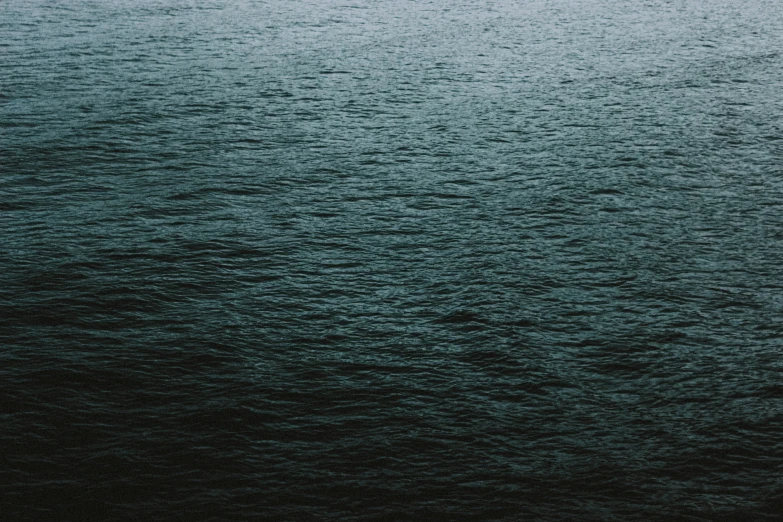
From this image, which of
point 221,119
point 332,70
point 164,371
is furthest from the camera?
point 332,70

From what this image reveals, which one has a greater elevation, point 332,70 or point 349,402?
point 332,70

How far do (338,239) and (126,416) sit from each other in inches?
718

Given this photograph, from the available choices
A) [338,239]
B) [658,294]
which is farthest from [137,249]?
[658,294]

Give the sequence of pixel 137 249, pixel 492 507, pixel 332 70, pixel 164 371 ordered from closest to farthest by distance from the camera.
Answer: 1. pixel 492 507
2. pixel 164 371
3. pixel 137 249
4. pixel 332 70

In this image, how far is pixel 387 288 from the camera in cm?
4488

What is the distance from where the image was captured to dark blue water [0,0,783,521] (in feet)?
105

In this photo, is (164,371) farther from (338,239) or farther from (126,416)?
(338,239)

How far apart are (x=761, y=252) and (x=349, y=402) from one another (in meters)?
25.9

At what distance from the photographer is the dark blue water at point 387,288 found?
1265 inches

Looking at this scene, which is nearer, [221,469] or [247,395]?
[221,469]

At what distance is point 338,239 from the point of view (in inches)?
1971

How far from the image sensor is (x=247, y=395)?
36375 mm

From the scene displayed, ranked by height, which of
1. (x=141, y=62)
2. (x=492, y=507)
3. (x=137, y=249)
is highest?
(x=141, y=62)

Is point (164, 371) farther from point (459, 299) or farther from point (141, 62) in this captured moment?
point (141, 62)
